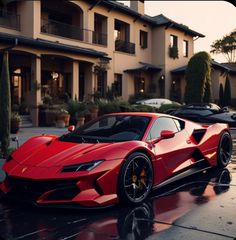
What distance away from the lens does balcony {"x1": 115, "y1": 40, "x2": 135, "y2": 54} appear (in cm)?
2895

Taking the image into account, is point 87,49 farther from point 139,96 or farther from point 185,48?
point 185,48

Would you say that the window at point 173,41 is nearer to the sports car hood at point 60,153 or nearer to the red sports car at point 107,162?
the red sports car at point 107,162

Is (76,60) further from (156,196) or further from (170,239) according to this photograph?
(170,239)

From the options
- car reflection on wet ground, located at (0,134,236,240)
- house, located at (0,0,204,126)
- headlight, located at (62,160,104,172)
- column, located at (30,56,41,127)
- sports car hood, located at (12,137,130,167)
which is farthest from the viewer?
house, located at (0,0,204,126)

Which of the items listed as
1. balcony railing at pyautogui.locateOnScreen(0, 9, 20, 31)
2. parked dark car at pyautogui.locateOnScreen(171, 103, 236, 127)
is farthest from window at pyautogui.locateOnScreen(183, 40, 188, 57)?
parked dark car at pyautogui.locateOnScreen(171, 103, 236, 127)

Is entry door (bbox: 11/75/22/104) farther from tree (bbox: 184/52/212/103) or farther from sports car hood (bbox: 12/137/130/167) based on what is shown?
sports car hood (bbox: 12/137/130/167)

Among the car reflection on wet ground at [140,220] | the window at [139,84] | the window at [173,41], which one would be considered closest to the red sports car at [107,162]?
the car reflection on wet ground at [140,220]

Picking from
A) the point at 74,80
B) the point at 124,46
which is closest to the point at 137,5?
the point at 124,46

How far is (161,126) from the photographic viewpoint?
630 centimetres

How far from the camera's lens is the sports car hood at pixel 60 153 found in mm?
5066

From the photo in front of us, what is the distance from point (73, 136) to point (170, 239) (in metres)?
2.68

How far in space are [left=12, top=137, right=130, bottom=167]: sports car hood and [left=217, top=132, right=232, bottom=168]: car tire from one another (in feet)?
9.79

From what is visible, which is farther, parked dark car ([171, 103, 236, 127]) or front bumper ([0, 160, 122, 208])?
parked dark car ([171, 103, 236, 127])

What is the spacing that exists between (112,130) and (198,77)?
21.7 metres
